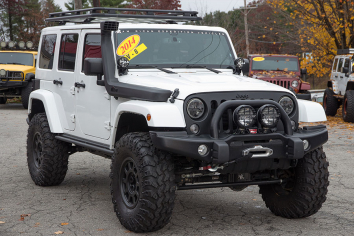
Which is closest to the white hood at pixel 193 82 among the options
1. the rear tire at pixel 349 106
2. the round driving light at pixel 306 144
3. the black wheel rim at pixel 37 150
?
the round driving light at pixel 306 144

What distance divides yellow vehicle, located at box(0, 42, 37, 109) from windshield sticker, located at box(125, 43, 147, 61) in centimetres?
1291

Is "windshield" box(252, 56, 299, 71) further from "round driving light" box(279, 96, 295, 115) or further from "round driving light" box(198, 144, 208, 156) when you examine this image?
"round driving light" box(198, 144, 208, 156)

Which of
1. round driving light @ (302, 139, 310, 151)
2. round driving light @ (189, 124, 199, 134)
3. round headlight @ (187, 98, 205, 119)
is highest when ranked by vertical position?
round headlight @ (187, 98, 205, 119)

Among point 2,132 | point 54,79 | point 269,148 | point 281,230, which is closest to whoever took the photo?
point 269,148

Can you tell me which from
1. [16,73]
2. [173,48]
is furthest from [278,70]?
[173,48]

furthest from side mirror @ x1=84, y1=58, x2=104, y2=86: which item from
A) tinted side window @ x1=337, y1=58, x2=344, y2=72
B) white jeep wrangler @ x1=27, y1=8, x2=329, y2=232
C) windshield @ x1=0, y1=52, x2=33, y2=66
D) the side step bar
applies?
windshield @ x1=0, y1=52, x2=33, y2=66

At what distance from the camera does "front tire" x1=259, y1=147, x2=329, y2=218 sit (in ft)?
16.8

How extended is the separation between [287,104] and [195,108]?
3.15 feet

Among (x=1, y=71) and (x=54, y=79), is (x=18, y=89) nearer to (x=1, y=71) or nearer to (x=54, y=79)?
(x=1, y=71)

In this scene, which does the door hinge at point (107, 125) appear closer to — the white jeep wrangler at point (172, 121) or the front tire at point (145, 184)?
the white jeep wrangler at point (172, 121)

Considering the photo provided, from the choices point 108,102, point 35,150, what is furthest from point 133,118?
point 35,150

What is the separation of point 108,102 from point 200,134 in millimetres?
1391

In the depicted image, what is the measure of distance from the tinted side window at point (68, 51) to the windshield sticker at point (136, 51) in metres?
1.07

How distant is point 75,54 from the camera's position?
6465 mm
